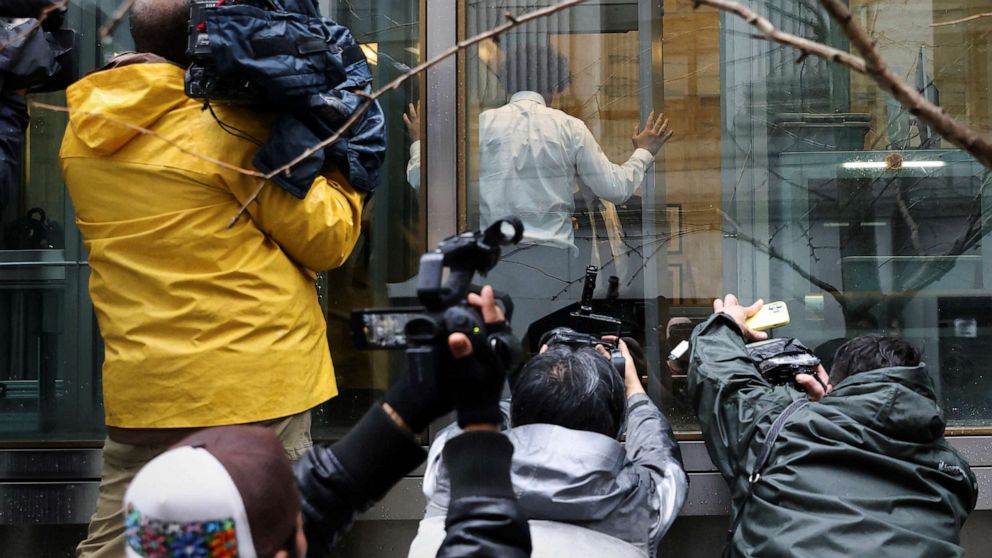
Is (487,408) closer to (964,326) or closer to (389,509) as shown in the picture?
(389,509)

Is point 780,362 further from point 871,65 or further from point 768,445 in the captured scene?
point 871,65

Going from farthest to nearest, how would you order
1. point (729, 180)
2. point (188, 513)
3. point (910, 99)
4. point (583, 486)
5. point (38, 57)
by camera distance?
1. point (729, 180)
2. point (38, 57)
3. point (583, 486)
4. point (910, 99)
5. point (188, 513)

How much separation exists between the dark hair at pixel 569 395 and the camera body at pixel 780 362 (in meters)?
0.86

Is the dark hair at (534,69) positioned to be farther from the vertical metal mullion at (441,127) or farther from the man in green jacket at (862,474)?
the man in green jacket at (862,474)

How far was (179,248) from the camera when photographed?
3.26 metres

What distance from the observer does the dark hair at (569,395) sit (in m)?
2.97

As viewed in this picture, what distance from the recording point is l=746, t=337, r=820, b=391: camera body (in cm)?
381

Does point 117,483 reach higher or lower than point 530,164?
lower

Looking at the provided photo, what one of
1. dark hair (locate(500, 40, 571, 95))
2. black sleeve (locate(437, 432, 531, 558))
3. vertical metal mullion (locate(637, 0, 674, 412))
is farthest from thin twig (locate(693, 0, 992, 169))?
dark hair (locate(500, 40, 571, 95))

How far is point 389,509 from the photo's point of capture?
4.43 meters

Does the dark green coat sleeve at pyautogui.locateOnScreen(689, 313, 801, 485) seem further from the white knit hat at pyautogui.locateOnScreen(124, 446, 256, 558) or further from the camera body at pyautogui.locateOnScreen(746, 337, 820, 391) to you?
the white knit hat at pyautogui.locateOnScreen(124, 446, 256, 558)

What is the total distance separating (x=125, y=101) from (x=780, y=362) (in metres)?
2.27

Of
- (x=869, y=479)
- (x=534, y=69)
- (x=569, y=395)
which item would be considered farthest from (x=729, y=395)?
(x=534, y=69)

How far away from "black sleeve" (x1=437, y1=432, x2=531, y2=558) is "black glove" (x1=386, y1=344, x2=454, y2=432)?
90 mm
